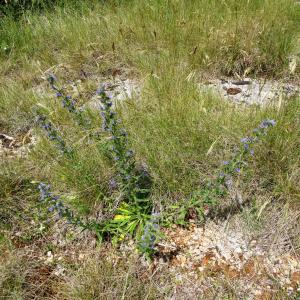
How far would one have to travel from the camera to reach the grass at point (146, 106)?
231 centimetres

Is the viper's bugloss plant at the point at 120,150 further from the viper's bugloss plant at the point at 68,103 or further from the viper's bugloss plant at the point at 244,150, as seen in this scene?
the viper's bugloss plant at the point at 244,150

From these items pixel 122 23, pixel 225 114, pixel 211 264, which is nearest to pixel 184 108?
pixel 225 114

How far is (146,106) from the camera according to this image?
296 cm

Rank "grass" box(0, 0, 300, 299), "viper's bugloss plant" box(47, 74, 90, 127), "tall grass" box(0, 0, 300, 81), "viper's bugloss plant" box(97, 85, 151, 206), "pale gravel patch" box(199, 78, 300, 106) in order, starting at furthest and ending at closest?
"tall grass" box(0, 0, 300, 81)
"pale gravel patch" box(199, 78, 300, 106)
"grass" box(0, 0, 300, 299)
"viper's bugloss plant" box(47, 74, 90, 127)
"viper's bugloss plant" box(97, 85, 151, 206)

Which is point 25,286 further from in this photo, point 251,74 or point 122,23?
point 122,23

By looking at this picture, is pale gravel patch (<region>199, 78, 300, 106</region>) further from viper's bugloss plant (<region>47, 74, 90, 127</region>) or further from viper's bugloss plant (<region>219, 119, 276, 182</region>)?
viper's bugloss plant (<region>47, 74, 90, 127</region>)

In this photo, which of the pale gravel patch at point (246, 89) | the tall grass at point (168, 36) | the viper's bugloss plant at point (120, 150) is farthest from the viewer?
the tall grass at point (168, 36)

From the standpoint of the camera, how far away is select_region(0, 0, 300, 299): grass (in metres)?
2.31

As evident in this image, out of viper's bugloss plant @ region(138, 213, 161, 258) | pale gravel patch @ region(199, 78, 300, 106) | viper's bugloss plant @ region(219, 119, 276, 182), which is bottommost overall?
viper's bugloss plant @ region(138, 213, 161, 258)

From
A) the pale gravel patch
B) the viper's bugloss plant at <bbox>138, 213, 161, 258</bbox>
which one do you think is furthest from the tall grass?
the viper's bugloss plant at <bbox>138, 213, 161, 258</bbox>

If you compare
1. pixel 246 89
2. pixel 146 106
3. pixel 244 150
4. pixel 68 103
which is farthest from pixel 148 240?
pixel 246 89

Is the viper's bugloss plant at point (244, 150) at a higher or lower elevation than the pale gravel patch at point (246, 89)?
higher

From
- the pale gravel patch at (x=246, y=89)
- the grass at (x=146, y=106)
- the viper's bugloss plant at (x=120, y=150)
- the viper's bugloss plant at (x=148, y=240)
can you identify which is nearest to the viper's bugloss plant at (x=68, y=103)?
the grass at (x=146, y=106)

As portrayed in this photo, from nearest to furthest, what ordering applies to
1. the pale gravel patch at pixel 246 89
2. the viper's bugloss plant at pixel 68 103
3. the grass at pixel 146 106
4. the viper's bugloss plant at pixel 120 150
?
the viper's bugloss plant at pixel 120 150 → the viper's bugloss plant at pixel 68 103 → the grass at pixel 146 106 → the pale gravel patch at pixel 246 89
